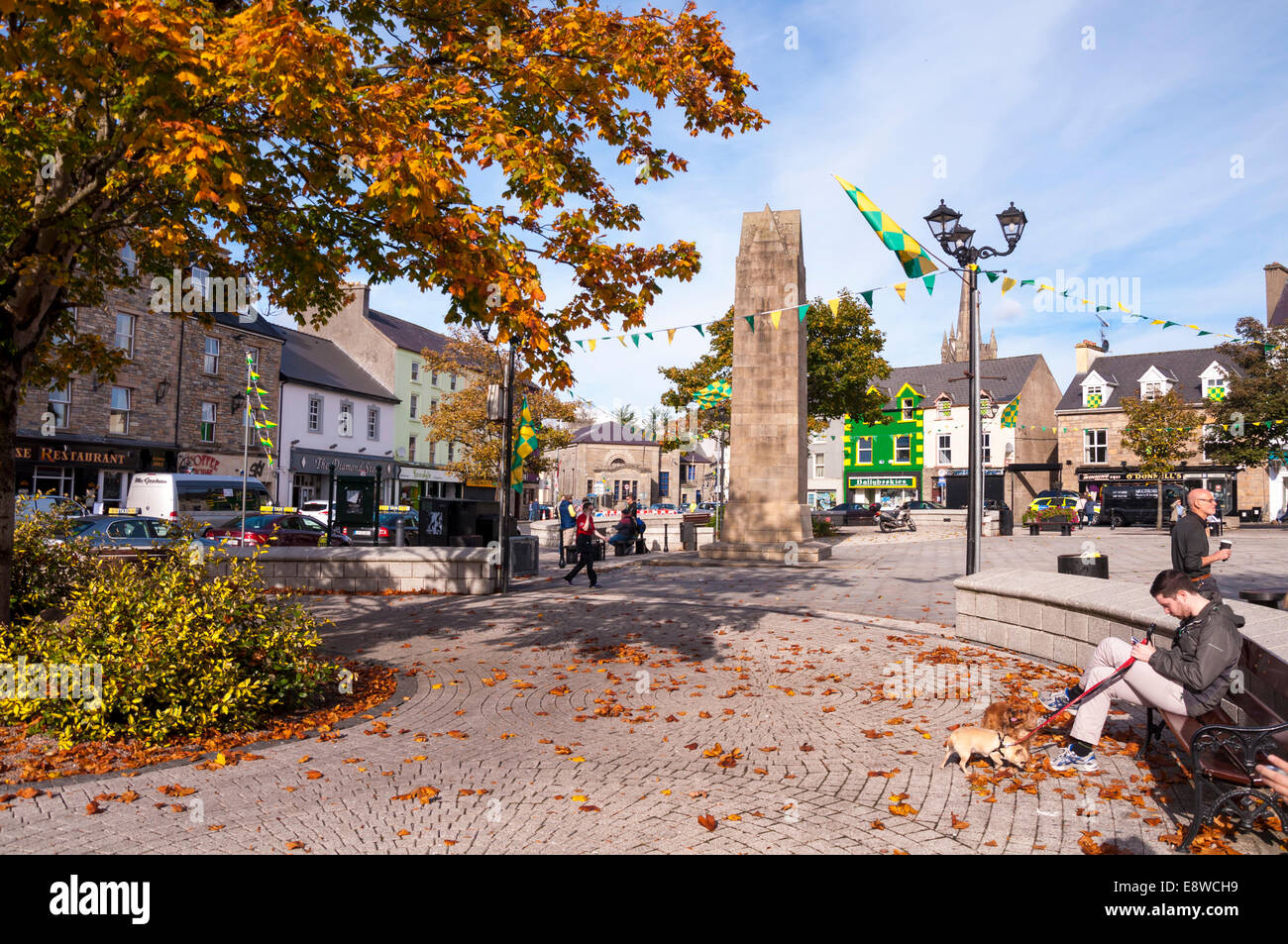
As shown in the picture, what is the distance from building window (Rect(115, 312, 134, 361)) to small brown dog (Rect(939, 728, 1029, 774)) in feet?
116

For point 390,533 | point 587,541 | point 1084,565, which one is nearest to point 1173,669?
point 1084,565

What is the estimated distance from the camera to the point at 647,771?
5.17m

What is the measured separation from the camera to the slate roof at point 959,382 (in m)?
58.7

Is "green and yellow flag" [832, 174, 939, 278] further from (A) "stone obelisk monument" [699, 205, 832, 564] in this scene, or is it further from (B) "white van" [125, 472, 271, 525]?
(B) "white van" [125, 472, 271, 525]

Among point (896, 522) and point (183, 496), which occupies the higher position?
point (183, 496)

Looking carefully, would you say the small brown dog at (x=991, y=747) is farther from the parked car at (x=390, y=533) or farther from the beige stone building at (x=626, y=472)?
the beige stone building at (x=626, y=472)

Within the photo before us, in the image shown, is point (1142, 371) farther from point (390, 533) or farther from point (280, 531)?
point (280, 531)

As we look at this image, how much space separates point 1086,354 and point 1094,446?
731 centimetres

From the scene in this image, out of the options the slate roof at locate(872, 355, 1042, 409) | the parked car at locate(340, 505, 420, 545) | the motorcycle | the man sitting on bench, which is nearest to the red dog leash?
the man sitting on bench

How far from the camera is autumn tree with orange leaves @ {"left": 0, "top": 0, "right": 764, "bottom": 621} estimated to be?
520 centimetres

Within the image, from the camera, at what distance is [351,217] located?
7.56 m

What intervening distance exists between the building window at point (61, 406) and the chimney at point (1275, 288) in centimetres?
6000

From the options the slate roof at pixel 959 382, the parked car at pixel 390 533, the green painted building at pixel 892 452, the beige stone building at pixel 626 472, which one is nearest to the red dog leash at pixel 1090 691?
the parked car at pixel 390 533
